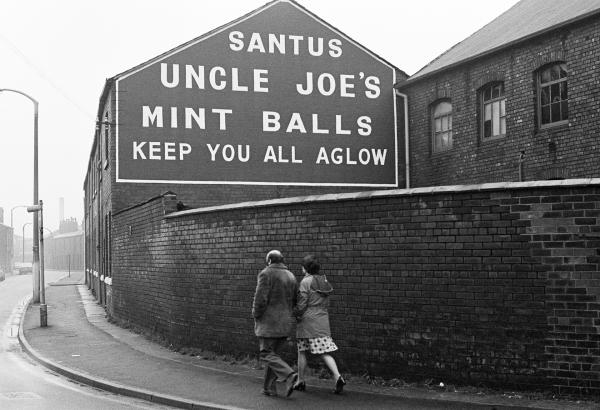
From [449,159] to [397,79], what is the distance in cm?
413

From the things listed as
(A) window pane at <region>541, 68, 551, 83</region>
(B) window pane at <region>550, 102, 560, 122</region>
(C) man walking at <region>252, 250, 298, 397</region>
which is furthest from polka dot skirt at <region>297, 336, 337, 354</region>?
(A) window pane at <region>541, 68, 551, 83</region>

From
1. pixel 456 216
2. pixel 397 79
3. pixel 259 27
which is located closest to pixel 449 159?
pixel 397 79

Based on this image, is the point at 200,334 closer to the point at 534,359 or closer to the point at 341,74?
the point at 534,359

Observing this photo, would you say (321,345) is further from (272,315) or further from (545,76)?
(545,76)

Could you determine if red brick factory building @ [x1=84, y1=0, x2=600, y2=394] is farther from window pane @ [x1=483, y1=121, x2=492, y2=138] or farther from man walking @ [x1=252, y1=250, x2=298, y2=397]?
man walking @ [x1=252, y1=250, x2=298, y2=397]

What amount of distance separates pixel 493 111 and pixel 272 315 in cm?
1253

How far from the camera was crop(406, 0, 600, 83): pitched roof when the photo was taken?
16.8m

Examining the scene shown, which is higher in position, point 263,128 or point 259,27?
point 259,27

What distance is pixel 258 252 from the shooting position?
1120 centimetres

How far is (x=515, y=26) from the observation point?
20.1 m

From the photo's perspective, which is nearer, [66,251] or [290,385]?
[290,385]

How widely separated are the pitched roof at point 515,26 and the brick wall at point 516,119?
272mm

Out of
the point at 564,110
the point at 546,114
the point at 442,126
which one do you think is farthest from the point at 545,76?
the point at 442,126

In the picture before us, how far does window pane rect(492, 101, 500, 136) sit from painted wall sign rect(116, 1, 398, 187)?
443 centimetres
